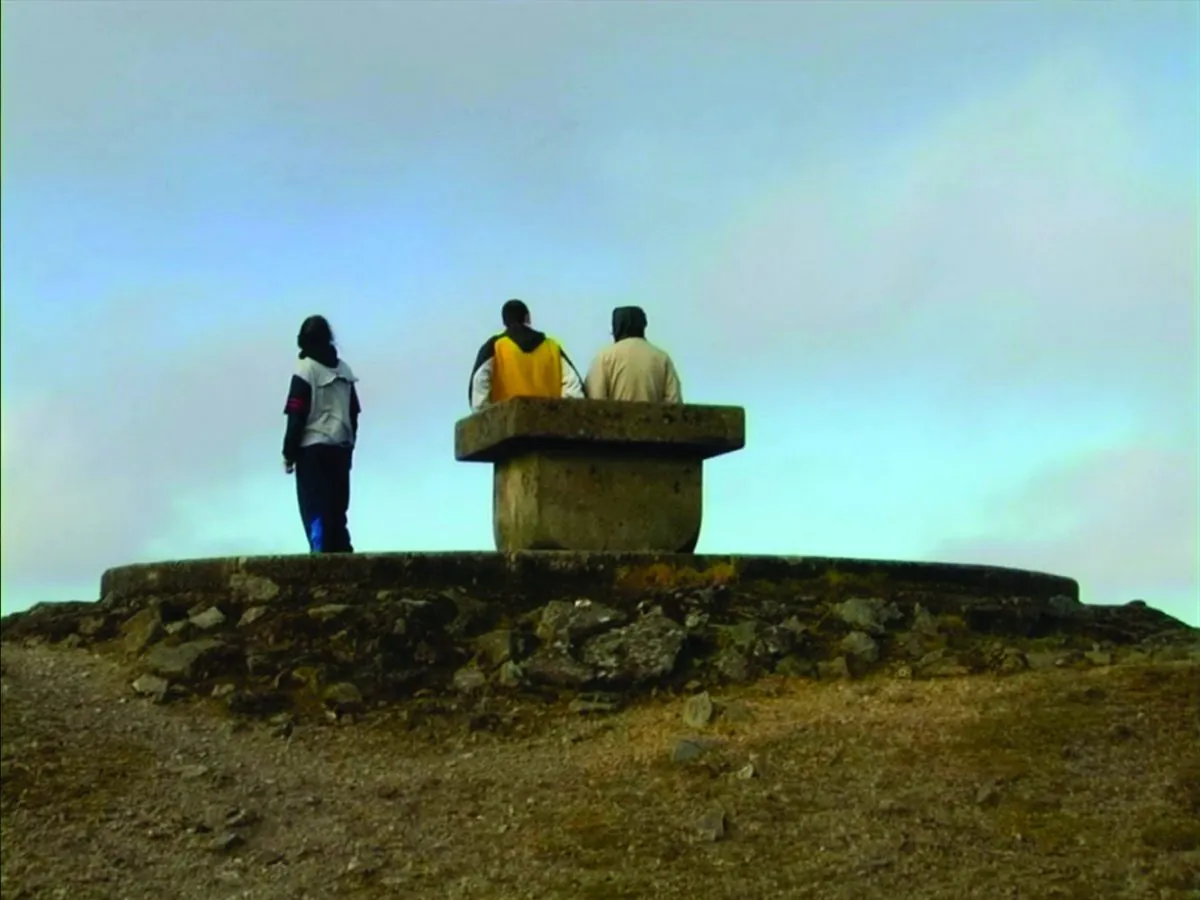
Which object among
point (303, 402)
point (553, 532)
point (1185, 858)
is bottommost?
point (1185, 858)

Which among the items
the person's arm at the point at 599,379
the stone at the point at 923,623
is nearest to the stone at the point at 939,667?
the stone at the point at 923,623

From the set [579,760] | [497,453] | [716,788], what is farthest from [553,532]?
[716,788]

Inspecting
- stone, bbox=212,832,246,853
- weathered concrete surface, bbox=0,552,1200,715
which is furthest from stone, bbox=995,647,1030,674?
stone, bbox=212,832,246,853

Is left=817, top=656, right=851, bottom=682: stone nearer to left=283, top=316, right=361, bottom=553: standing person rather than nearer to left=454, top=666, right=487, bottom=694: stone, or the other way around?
left=454, top=666, right=487, bottom=694: stone

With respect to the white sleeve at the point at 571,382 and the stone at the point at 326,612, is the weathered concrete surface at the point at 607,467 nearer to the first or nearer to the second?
the white sleeve at the point at 571,382

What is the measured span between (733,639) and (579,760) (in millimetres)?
1649

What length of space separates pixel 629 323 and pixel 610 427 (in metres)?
1.09

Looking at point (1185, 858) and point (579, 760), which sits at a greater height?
point (579, 760)

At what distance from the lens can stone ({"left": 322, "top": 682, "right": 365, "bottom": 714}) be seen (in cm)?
833

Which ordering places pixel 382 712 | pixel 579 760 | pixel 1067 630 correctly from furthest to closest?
1. pixel 1067 630
2. pixel 382 712
3. pixel 579 760

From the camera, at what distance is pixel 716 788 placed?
7.03 meters

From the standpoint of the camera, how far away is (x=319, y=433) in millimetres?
10508

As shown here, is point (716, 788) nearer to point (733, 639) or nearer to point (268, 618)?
point (733, 639)

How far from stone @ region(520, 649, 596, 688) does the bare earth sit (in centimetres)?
30
